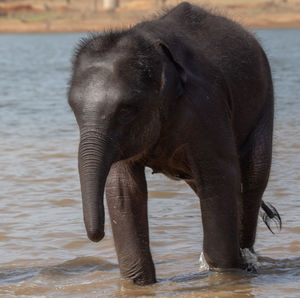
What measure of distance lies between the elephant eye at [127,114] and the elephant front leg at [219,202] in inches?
23.4

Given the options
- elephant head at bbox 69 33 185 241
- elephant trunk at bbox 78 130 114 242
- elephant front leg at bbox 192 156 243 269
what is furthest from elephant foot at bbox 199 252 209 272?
elephant trunk at bbox 78 130 114 242

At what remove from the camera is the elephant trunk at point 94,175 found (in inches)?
167

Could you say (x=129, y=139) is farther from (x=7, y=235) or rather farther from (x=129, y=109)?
(x=7, y=235)

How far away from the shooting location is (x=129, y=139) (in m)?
4.55

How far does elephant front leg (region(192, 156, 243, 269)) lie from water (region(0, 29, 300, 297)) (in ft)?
0.85

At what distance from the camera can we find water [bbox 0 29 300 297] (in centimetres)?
542

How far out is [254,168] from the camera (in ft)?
18.2

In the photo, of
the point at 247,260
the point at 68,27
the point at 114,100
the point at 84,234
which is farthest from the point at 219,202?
the point at 68,27

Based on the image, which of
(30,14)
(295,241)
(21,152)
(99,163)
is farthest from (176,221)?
(30,14)

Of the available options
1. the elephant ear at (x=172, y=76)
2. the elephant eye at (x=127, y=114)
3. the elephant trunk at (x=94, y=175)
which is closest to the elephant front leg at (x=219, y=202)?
the elephant ear at (x=172, y=76)

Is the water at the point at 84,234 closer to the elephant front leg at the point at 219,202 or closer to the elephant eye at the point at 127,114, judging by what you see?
the elephant front leg at the point at 219,202

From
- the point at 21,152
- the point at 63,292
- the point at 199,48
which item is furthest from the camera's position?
the point at 21,152

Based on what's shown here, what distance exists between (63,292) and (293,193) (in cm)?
312

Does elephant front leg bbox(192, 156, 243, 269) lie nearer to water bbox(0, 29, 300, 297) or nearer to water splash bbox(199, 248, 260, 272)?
water bbox(0, 29, 300, 297)
